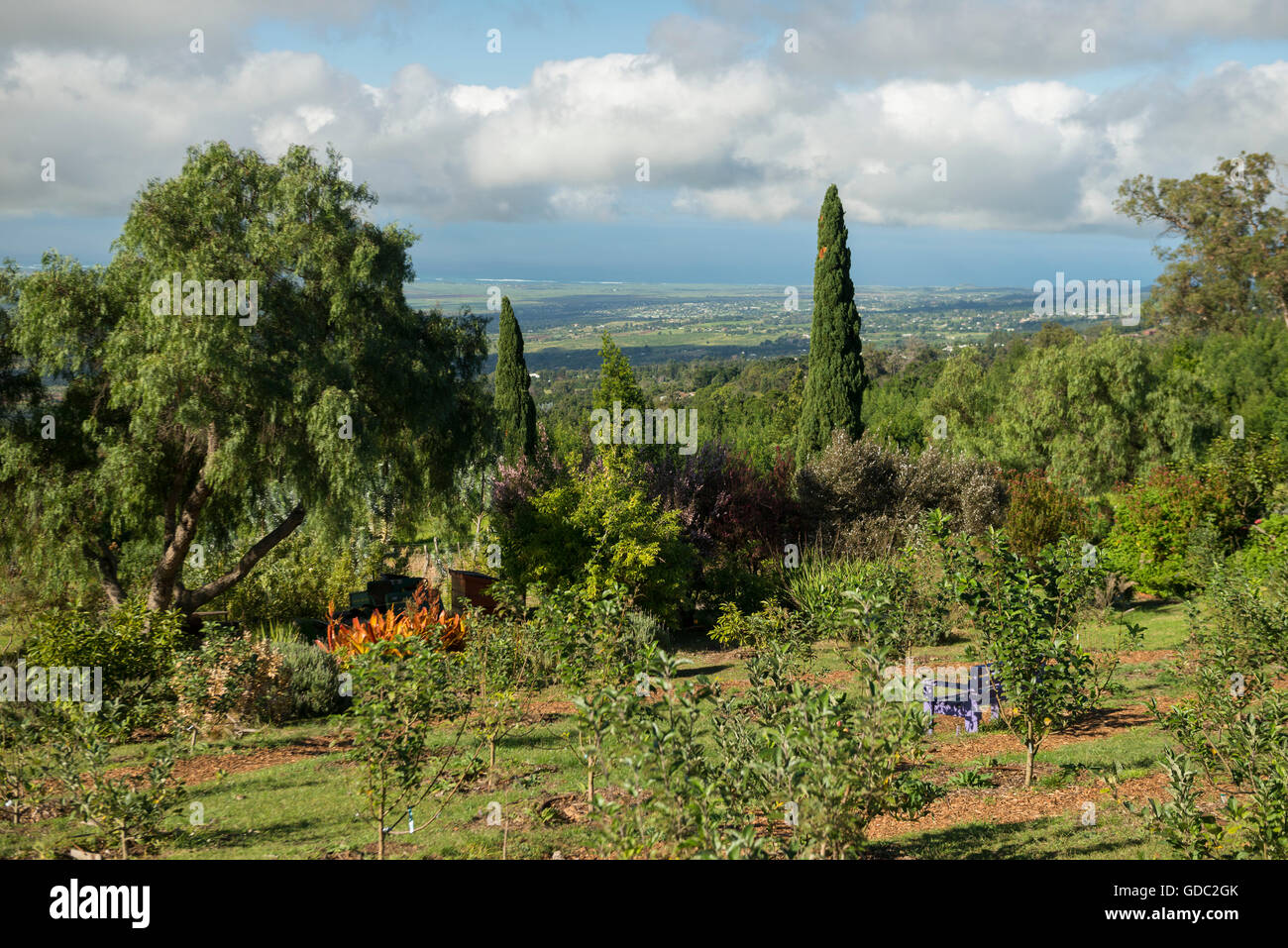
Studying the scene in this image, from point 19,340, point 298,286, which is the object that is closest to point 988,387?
point 298,286

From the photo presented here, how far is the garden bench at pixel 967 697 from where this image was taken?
9.40 m

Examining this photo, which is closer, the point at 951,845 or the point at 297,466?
the point at 951,845

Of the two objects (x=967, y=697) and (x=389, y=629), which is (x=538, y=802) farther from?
(x=967, y=697)

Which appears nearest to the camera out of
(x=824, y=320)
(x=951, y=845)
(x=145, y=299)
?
(x=951, y=845)

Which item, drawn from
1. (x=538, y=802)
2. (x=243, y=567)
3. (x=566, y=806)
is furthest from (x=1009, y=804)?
(x=243, y=567)

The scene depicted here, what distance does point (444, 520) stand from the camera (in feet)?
54.9

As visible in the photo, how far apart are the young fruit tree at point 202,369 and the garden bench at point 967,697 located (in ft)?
28.9

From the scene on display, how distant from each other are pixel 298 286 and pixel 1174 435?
85.4 ft

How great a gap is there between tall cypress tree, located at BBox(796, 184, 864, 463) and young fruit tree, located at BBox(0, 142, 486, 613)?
14146 mm

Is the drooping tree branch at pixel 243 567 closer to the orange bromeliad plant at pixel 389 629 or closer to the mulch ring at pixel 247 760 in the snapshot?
the orange bromeliad plant at pixel 389 629

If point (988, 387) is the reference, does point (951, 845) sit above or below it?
below

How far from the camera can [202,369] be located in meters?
12.2

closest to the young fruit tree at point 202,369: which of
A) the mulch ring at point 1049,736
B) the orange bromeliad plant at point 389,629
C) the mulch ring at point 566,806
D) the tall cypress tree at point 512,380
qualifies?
the orange bromeliad plant at point 389,629
